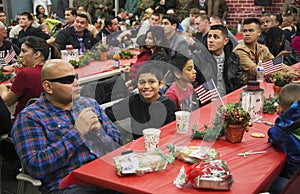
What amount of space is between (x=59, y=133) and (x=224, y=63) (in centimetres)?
245

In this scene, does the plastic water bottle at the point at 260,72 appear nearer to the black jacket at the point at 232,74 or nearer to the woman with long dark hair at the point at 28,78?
the black jacket at the point at 232,74

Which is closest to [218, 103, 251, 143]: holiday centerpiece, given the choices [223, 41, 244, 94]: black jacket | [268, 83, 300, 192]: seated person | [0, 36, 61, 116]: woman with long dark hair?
[268, 83, 300, 192]: seated person

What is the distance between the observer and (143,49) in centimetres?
484

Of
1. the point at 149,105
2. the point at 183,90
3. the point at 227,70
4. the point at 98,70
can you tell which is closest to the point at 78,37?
the point at 98,70

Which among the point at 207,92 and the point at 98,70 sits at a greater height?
the point at 207,92

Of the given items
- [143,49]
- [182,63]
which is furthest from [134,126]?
[143,49]

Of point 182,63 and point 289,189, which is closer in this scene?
point 289,189

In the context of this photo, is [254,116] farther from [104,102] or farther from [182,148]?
[104,102]

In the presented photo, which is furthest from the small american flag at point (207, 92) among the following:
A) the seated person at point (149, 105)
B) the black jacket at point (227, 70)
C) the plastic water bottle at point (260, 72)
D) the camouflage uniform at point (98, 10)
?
the camouflage uniform at point (98, 10)

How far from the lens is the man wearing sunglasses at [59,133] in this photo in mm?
2320

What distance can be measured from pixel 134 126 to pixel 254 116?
85cm

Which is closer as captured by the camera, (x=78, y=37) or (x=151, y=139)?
(x=151, y=139)

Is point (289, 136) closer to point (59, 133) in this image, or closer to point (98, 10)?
Result: point (59, 133)

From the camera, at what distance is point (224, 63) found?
4473 millimetres
